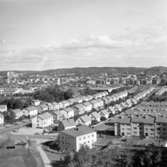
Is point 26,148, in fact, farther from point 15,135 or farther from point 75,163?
point 75,163

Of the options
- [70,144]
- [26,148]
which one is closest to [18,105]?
[26,148]

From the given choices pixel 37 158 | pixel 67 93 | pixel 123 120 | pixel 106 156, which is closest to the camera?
pixel 106 156

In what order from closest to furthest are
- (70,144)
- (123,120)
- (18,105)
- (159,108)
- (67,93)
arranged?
(70,144), (123,120), (159,108), (18,105), (67,93)

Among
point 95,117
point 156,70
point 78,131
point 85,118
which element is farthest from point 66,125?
point 156,70

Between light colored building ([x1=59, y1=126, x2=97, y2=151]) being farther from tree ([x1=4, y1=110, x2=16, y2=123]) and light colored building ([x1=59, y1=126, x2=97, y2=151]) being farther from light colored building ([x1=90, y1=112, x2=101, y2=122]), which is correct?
tree ([x1=4, y1=110, x2=16, y2=123])

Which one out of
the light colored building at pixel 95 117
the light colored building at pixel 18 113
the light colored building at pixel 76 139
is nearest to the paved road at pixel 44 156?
the light colored building at pixel 76 139

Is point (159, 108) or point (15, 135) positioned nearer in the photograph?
point (15, 135)

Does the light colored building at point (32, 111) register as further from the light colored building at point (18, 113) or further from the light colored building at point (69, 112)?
the light colored building at point (69, 112)
